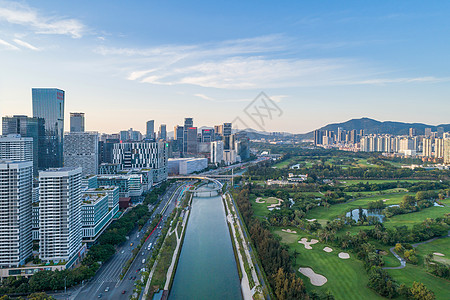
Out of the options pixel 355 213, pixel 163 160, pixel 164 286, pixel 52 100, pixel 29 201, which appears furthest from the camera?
pixel 163 160

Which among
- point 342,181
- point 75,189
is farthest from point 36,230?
point 342,181

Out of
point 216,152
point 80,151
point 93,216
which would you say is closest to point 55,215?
point 93,216

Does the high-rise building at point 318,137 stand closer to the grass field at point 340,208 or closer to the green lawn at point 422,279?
the grass field at point 340,208

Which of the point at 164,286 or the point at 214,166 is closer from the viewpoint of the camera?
the point at 164,286

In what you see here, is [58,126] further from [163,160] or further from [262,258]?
[262,258]

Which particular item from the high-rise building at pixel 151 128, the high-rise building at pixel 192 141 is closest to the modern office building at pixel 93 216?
the high-rise building at pixel 192 141

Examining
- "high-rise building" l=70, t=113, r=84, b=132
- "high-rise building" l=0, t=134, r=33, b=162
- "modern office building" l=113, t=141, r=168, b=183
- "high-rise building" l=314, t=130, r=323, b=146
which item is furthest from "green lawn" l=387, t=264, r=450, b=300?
"high-rise building" l=314, t=130, r=323, b=146
